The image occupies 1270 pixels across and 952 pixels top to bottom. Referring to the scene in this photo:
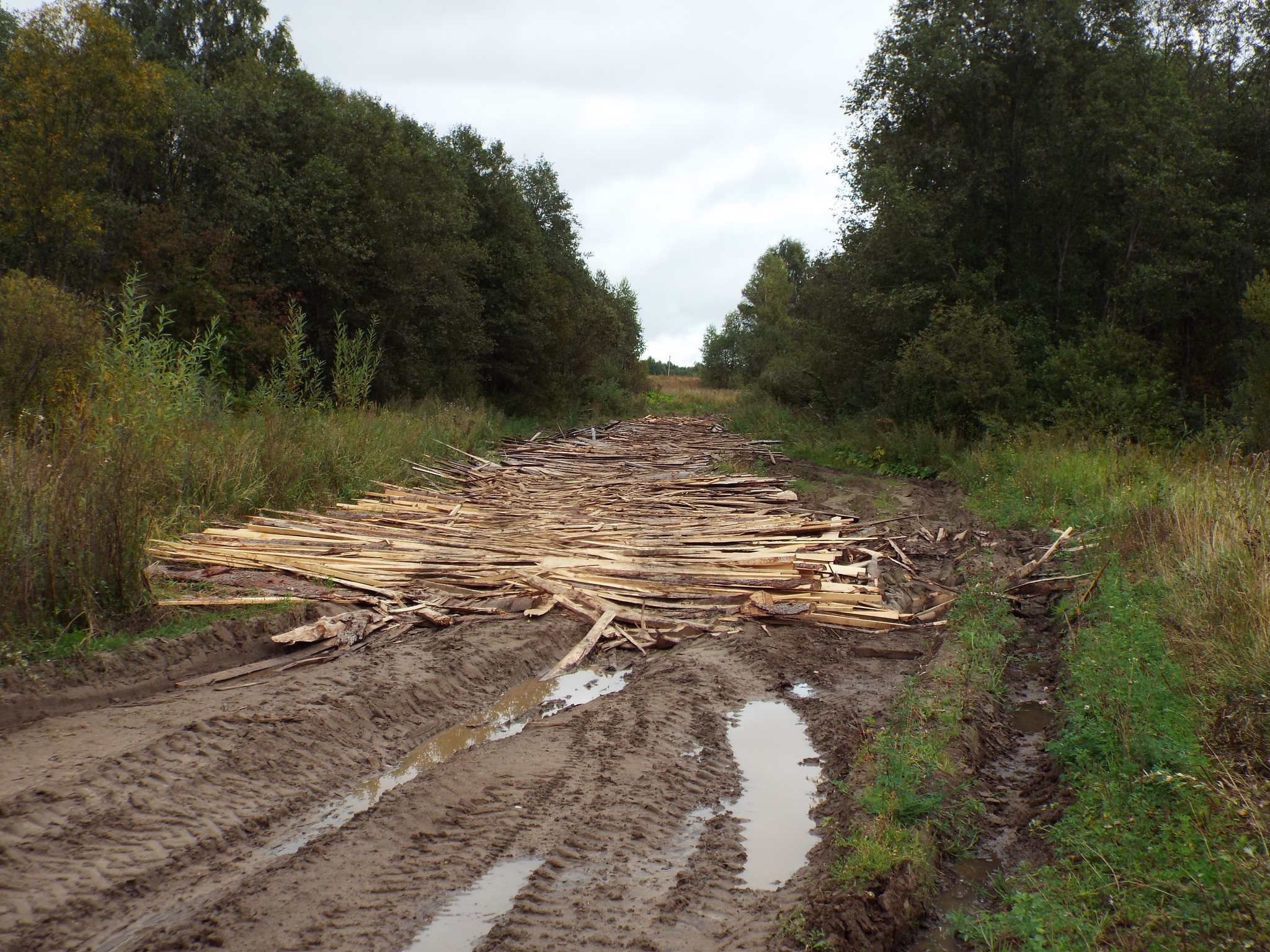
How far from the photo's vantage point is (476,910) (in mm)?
3395

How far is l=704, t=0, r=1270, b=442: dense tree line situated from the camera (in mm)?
18688

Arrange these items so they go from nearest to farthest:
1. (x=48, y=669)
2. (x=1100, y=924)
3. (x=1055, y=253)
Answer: (x=1100, y=924)
(x=48, y=669)
(x=1055, y=253)

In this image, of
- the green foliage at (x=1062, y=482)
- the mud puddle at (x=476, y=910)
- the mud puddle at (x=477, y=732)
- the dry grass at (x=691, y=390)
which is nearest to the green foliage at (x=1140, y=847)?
the mud puddle at (x=476, y=910)

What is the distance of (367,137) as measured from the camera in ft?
73.6

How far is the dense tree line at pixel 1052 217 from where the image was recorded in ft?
61.3

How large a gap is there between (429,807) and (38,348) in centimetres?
936

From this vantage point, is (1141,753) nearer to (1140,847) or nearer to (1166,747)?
(1166,747)

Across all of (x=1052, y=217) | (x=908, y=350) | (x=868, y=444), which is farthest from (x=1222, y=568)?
(x=1052, y=217)

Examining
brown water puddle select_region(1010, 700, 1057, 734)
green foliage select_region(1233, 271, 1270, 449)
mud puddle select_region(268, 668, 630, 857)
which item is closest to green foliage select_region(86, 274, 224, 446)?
mud puddle select_region(268, 668, 630, 857)

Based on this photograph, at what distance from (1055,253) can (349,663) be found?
2064 centimetres

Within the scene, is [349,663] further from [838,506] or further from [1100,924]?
[838,506]

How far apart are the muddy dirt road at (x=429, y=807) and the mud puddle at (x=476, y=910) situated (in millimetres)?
10

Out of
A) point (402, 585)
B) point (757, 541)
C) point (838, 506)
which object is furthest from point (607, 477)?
point (402, 585)

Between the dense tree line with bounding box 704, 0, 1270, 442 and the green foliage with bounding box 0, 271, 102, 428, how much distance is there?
15.0 metres
